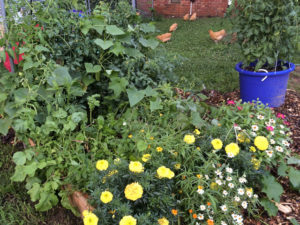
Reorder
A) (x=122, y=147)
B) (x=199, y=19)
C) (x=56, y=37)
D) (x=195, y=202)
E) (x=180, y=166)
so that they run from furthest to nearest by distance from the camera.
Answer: (x=199, y=19) < (x=56, y=37) < (x=122, y=147) < (x=180, y=166) < (x=195, y=202)

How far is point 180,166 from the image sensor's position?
71.6 inches

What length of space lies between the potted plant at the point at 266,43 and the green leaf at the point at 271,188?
52.8 inches

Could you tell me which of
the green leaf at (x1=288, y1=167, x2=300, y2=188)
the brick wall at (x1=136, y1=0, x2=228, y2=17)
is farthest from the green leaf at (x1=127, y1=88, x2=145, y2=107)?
the brick wall at (x1=136, y1=0, x2=228, y2=17)

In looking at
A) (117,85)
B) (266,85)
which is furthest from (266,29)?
(117,85)

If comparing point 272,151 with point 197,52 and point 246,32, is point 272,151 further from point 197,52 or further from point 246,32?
point 197,52

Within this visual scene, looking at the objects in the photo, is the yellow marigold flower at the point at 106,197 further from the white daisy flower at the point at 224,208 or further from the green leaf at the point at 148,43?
the green leaf at the point at 148,43

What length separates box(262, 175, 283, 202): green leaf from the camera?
1.88 m

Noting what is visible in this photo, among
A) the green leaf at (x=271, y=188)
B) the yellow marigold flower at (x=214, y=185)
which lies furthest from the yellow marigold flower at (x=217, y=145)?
the green leaf at (x=271, y=188)

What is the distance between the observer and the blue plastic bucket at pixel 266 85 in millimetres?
2998

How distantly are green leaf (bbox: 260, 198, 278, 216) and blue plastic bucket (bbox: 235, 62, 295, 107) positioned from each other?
142 cm

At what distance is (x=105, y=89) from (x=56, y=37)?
0.54 metres

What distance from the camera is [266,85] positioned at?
304cm

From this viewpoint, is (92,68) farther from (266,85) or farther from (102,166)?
(266,85)

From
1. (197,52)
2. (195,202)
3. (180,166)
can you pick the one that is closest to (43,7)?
(180,166)
